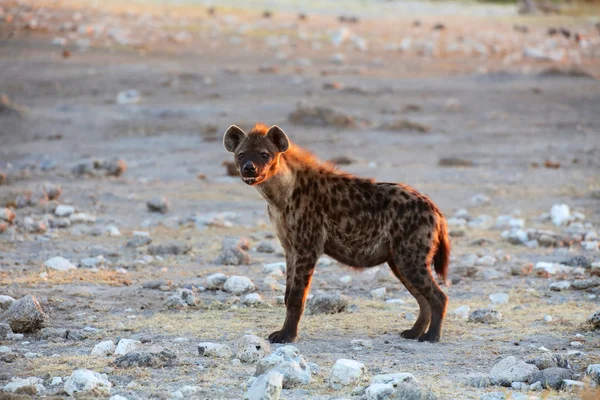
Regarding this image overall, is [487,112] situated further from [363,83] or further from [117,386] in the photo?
[117,386]

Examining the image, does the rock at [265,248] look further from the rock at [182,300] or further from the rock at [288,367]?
the rock at [288,367]

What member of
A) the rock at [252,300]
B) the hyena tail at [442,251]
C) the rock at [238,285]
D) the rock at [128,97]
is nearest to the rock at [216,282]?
the rock at [238,285]

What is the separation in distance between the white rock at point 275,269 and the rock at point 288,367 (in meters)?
2.17

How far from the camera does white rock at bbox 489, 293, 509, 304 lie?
598 centimetres

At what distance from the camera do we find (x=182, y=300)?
18.6 ft

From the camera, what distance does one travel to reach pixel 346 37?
18375 millimetres

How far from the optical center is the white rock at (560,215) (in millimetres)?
8430

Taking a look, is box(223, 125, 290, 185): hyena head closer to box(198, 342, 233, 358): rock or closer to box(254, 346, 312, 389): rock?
box(198, 342, 233, 358): rock

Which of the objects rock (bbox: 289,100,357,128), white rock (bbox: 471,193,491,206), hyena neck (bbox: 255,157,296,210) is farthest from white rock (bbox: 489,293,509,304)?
rock (bbox: 289,100,357,128)

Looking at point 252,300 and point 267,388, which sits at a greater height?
point 267,388

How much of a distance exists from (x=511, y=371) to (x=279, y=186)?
161cm

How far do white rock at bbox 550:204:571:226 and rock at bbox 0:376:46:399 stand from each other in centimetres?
534

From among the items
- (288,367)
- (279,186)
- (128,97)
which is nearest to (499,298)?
(279,186)

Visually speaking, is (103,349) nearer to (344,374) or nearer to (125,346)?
(125,346)
